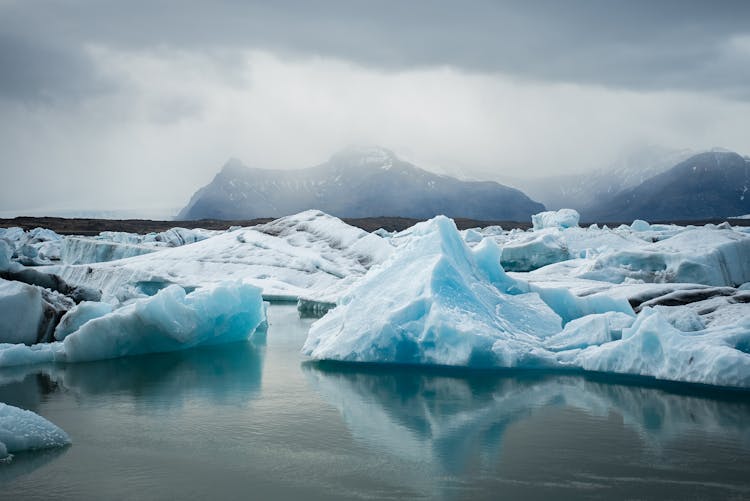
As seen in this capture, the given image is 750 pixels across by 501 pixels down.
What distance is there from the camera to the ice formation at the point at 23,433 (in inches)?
231

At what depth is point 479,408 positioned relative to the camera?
25.6ft

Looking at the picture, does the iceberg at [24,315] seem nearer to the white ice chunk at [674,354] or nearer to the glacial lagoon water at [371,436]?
the glacial lagoon water at [371,436]

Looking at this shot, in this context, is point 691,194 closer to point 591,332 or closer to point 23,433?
point 591,332

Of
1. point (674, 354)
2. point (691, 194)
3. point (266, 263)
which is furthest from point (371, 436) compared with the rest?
point (691, 194)

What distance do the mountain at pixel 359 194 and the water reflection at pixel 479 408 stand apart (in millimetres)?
80051

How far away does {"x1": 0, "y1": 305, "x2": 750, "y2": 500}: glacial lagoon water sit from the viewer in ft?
17.4

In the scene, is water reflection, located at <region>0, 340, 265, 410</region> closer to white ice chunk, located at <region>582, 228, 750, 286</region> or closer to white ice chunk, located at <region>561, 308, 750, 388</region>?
white ice chunk, located at <region>561, 308, 750, 388</region>

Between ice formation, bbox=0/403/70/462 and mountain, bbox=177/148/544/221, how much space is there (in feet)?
273

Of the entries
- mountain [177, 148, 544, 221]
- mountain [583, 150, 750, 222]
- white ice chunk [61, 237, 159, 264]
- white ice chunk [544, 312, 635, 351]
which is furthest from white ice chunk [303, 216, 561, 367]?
mountain [583, 150, 750, 222]

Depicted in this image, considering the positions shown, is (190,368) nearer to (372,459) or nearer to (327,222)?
(372,459)

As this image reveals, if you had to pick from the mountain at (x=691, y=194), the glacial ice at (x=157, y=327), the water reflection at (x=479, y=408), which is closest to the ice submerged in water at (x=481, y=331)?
the water reflection at (x=479, y=408)

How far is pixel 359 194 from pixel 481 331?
282ft

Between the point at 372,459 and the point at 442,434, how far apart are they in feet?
3.57

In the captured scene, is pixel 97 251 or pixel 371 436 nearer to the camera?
pixel 371 436
